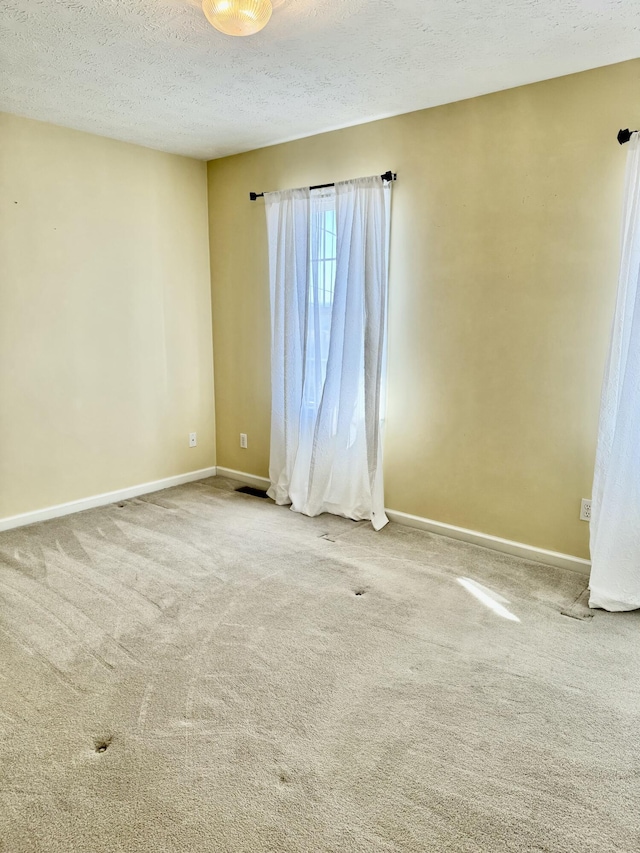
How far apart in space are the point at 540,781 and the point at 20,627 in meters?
2.05

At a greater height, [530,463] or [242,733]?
[530,463]

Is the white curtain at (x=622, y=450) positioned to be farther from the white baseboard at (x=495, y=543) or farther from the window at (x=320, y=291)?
the window at (x=320, y=291)

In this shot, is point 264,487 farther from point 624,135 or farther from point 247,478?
point 624,135

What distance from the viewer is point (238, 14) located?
1.85m

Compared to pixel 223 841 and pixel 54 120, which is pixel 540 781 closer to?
pixel 223 841

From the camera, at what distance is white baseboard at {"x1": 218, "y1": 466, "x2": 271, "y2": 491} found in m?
4.26

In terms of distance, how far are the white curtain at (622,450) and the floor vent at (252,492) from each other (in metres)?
2.29

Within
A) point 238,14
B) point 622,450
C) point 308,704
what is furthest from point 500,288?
point 308,704

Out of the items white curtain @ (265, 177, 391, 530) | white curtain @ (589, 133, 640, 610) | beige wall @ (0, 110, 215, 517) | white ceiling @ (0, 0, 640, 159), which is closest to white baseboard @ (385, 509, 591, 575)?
white curtain @ (265, 177, 391, 530)

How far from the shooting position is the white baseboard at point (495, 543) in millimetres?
2881

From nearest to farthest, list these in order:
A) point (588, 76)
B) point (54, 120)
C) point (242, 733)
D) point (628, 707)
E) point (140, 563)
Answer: point (242, 733)
point (628, 707)
point (588, 76)
point (140, 563)
point (54, 120)

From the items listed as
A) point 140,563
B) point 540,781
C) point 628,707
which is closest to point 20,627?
point 140,563

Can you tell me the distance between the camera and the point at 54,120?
3.27 meters

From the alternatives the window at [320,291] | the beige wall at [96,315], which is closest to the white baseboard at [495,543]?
the window at [320,291]
